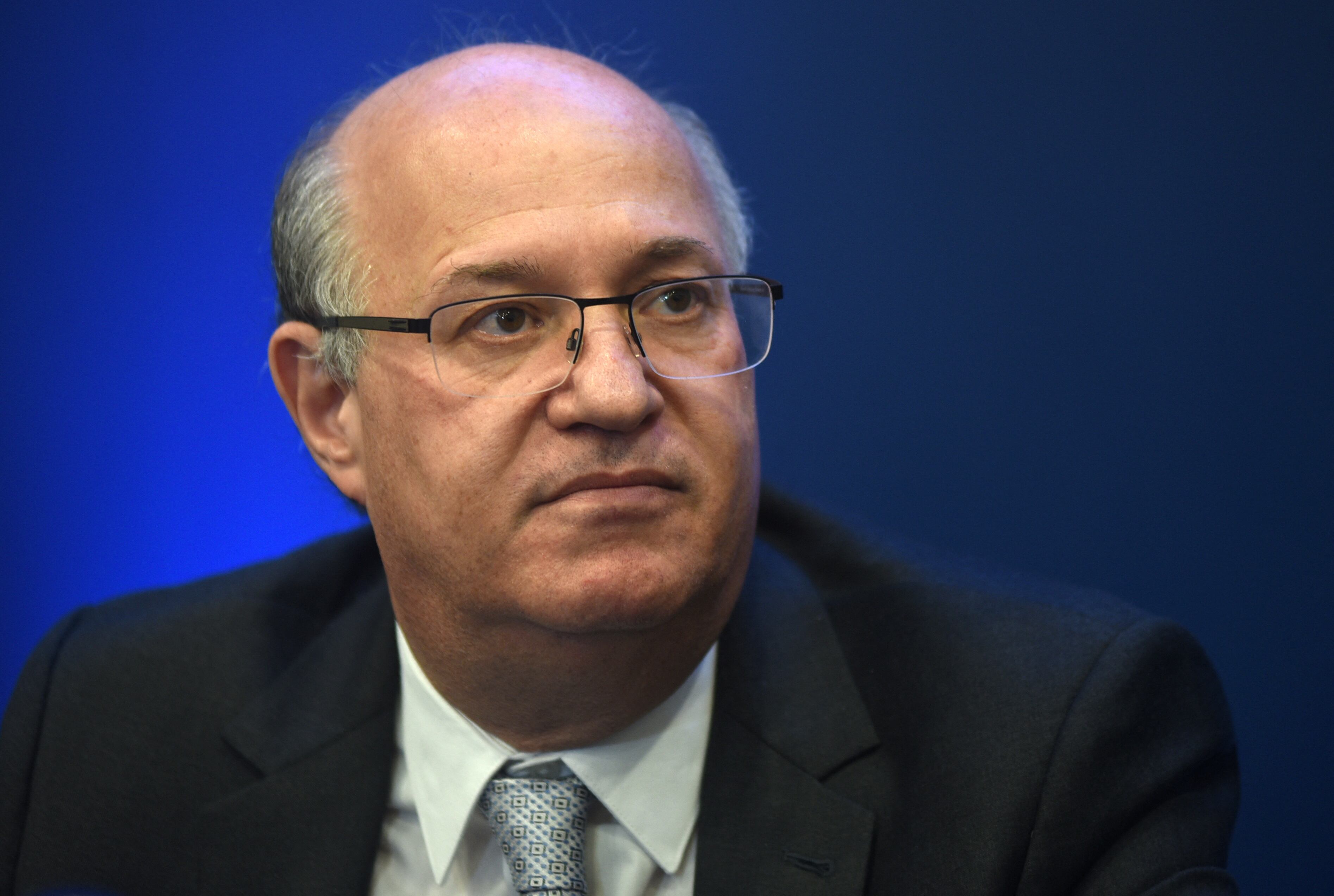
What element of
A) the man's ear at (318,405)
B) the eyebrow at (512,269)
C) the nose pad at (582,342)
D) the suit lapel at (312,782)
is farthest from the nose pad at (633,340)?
the suit lapel at (312,782)

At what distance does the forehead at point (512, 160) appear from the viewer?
5.16 ft

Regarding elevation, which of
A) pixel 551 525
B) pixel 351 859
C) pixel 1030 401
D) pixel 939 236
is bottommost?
pixel 351 859

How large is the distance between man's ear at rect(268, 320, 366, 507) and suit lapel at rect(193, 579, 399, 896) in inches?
13.0

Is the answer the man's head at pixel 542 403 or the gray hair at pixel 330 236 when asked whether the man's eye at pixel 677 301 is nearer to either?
the man's head at pixel 542 403

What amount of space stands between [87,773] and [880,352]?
64.2 inches

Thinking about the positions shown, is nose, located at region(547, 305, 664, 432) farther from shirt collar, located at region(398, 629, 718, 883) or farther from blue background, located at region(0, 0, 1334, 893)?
blue background, located at region(0, 0, 1334, 893)

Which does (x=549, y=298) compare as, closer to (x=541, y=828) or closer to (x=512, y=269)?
(x=512, y=269)

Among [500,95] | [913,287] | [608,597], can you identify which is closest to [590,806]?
[608,597]

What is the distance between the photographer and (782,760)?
1701mm

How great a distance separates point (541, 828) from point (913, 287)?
127 cm

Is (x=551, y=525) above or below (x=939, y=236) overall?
below

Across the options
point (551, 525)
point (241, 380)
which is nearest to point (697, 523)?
point (551, 525)

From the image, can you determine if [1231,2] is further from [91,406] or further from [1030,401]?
[91,406]

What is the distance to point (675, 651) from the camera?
1660 mm
